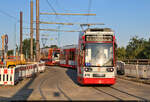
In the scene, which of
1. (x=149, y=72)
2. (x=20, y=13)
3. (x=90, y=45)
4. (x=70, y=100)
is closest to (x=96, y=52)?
(x=90, y=45)

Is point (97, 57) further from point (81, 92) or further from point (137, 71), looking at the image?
point (137, 71)

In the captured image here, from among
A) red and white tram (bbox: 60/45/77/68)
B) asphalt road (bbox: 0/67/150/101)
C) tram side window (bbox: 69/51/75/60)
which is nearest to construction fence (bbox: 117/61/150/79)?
asphalt road (bbox: 0/67/150/101)

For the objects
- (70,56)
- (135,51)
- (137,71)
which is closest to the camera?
(137,71)

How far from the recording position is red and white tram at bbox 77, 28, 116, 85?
43.0 ft

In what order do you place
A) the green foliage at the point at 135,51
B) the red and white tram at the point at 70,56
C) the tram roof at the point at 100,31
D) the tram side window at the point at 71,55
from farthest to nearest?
the green foliage at the point at 135,51
the tram side window at the point at 71,55
the red and white tram at the point at 70,56
the tram roof at the point at 100,31

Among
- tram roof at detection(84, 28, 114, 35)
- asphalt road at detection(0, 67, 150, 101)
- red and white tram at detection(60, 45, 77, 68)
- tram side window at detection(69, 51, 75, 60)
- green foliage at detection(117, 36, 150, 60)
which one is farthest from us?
green foliage at detection(117, 36, 150, 60)

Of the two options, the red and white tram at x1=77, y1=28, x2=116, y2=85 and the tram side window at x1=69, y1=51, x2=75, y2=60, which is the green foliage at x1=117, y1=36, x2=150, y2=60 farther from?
the red and white tram at x1=77, y1=28, x2=116, y2=85

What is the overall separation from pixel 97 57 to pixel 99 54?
0.69 ft

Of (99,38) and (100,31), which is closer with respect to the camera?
(99,38)

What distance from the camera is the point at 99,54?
13297 millimetres

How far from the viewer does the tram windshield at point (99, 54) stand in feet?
43.3

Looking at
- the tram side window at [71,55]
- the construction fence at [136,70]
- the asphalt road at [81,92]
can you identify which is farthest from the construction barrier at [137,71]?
the tram side window at [71,55]

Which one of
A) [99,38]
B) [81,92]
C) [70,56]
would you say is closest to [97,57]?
[99,38]

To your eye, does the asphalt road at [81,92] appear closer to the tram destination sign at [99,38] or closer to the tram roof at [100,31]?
the tram destination sign at [99,38]
